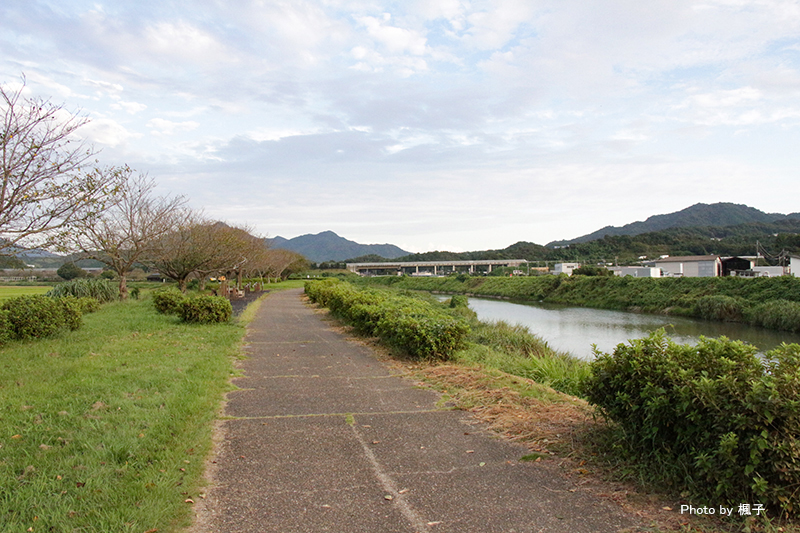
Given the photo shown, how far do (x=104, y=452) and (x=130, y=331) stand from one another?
8523 mm

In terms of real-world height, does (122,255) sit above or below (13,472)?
above

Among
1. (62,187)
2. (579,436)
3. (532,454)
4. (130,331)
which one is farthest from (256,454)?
(130,331)

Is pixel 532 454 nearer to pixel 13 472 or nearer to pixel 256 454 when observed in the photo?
pixel 256 454

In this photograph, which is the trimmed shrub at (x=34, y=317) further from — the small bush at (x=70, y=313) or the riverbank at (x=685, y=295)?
the riverbank at (x=685, y=295)

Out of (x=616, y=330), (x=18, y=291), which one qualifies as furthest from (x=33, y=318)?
(x=18, y=291)

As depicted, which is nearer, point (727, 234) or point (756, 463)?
point (756, 463)

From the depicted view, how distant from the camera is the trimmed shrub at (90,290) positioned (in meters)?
20.8

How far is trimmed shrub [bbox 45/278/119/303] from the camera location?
20750 mm

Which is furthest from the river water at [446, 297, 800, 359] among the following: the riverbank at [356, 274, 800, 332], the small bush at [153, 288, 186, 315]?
the small bush at [153, 288, 186, 315]

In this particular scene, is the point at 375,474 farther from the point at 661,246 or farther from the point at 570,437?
the point at 661,246

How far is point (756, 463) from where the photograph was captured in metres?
2.85

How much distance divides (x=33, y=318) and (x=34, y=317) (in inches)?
1.1

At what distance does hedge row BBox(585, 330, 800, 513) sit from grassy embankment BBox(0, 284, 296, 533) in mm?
2998

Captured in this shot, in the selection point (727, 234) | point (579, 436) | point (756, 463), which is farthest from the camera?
point (727, 234)
